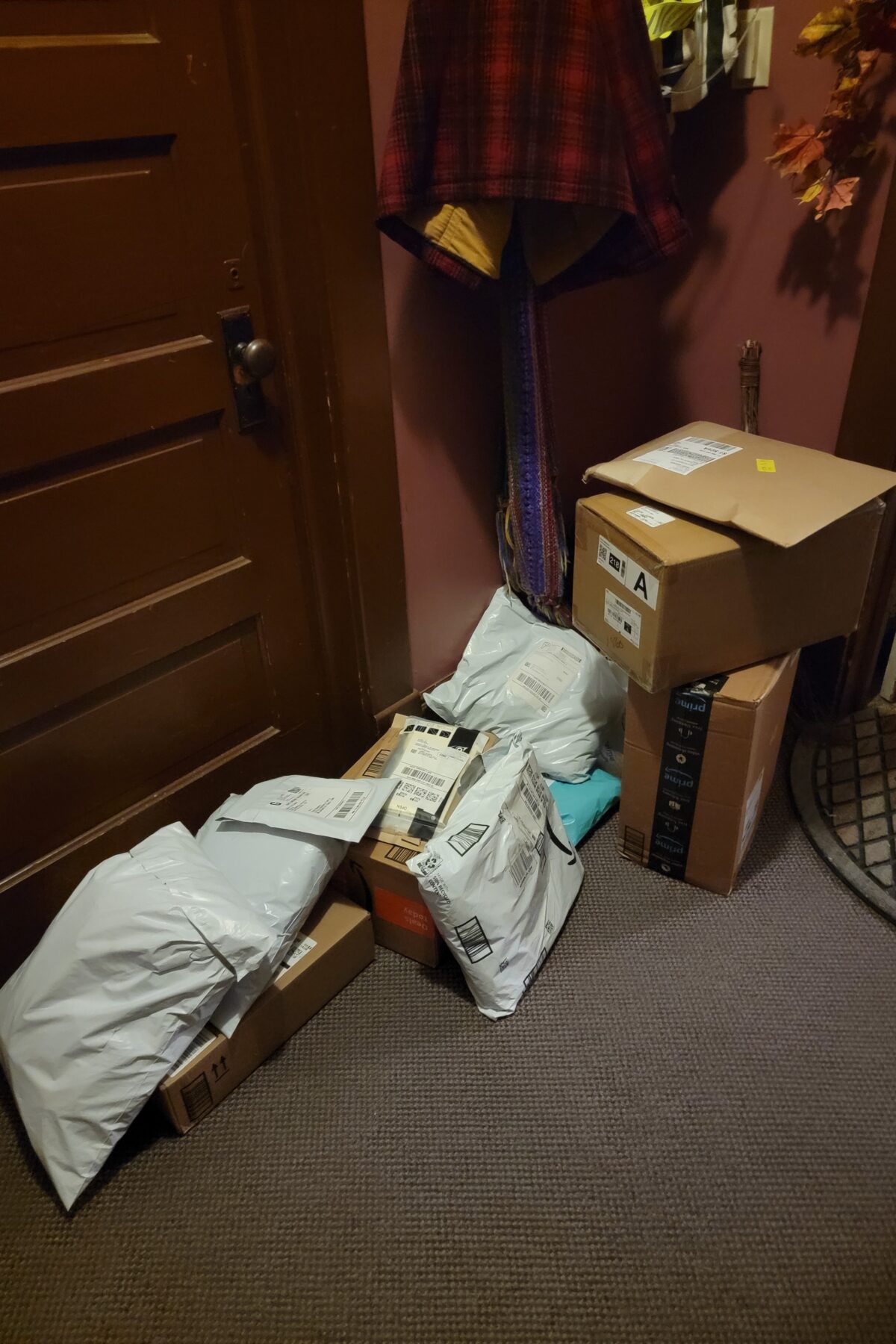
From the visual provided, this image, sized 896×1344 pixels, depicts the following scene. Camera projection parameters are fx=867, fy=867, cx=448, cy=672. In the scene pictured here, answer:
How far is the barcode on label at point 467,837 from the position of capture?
1280mm

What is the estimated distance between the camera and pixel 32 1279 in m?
1.10

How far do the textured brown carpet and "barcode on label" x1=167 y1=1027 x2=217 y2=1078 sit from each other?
0.43 feet

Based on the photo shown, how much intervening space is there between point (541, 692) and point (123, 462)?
Answer: 35.7 inches

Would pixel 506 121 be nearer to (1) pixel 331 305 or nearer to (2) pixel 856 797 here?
(1) pixel 331 305

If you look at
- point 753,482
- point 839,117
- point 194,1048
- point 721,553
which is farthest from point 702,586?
point 194,1048

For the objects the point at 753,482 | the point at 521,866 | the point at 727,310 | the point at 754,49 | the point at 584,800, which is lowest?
the point at 584,800

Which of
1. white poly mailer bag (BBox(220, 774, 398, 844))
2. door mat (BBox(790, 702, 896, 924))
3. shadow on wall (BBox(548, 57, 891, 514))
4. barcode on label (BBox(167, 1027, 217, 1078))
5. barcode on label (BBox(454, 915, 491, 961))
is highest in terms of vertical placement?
shadow on wall (BBox(548, 57, 891, 514))

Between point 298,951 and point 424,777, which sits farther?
point 424,777

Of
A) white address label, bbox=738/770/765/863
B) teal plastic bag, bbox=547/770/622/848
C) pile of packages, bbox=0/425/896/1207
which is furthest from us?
teal plastic bag, bbox=547/770/622/848

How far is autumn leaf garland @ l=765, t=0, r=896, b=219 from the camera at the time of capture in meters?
1.33

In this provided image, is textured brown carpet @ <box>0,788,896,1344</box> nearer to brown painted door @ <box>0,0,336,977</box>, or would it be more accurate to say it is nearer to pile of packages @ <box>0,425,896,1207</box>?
pile of packages @ <box>0,425,896,1207</box>

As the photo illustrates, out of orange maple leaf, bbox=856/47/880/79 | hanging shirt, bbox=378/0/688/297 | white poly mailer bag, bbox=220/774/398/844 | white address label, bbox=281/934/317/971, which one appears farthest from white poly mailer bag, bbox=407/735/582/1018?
orange maple leaf, bbox=856/47/880/79

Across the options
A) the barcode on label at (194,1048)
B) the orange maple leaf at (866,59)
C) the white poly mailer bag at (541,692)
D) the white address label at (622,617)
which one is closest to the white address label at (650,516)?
the white address label at (622,617)

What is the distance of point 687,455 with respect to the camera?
144 cm
